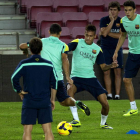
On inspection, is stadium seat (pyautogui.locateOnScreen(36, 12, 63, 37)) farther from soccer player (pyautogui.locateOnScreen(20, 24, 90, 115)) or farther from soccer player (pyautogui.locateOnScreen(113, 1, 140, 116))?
soccer player (pyautogui.locateOnScreen(20, 24, 90, 115))

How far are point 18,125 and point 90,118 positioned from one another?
1552mm

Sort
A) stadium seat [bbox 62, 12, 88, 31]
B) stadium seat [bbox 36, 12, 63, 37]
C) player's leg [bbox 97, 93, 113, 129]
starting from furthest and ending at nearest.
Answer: stadium seat [bbox 62, 12, 88, 31], stadium seat [bbox 36, 12, 63, 37], player's leg [bbox 97, 93, 113, 129]

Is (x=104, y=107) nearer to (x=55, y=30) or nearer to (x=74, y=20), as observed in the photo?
(x=55, y=30)

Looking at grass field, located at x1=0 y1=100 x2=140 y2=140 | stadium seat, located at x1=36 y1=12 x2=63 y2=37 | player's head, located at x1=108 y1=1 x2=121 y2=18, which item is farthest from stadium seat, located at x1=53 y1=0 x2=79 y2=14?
grass field, located at x1=0 y1=100 x2=140 y2=140

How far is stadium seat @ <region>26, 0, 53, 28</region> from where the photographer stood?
14.4 m

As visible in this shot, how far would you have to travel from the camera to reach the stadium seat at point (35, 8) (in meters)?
14.4

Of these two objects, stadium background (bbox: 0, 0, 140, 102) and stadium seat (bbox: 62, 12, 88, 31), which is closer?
stadium background (bbox: 0, 0, 140, 102)

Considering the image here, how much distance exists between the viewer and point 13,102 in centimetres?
1220

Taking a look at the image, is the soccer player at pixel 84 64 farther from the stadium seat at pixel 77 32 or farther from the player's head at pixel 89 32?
the stadium seat at pixel 77 32

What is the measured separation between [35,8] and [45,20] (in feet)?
3.38

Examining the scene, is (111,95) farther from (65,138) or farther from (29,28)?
(65,138)

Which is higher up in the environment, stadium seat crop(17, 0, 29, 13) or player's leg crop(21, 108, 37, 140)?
stadium seat crop(17, 0, 29, 13)

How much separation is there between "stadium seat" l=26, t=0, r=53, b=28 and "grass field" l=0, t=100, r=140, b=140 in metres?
4.03

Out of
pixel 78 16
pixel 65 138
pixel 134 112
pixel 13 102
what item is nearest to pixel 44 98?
pixel 65 138
